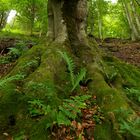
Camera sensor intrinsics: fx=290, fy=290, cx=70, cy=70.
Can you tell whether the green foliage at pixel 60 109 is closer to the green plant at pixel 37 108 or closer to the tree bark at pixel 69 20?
the green plant at pixel 37 108

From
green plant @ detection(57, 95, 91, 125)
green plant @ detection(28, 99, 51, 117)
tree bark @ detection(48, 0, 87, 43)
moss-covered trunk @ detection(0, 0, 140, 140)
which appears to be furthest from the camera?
tree bark @ detection(48, 0, 87, 43)

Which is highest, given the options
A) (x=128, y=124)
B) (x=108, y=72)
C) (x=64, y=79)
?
(x=108, y=72)

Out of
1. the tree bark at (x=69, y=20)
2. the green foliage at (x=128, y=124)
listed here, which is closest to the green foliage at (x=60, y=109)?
the green foliage at (x=128, y=124)

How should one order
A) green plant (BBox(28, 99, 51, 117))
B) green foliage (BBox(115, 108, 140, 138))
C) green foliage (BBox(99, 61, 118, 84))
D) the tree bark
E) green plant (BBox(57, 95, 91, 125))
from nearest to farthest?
1. green plant (BBox(57, 95, 91, 125))
2. green foliage (BBox(115, 108, 140, 138))
3. green plant (BBox(28, 99, 51, 117))
4. green foliage (BBox(99, 61, 118, 84))
5. the tree bark

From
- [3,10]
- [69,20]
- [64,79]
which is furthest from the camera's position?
[3,10]

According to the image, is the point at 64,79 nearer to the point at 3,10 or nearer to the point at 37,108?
the point at 37,108

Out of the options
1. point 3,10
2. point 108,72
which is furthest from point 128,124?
point 3,10

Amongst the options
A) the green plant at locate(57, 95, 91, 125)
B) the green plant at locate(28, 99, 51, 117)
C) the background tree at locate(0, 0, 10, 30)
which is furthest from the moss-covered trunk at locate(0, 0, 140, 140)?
the background tree at locate(0, 0, 10, 30)

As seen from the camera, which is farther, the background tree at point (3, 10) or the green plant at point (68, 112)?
the background tree at point (3, 10)

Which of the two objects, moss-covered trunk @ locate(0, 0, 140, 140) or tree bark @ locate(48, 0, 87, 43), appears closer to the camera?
moss-covered trunk @ locate(0, 0, 140, 140)

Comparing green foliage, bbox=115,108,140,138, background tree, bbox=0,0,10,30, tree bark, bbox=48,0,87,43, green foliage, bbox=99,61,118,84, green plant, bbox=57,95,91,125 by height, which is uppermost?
background tree, bbox=0,0,10,30

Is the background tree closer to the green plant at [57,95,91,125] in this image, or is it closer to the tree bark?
the tree bark

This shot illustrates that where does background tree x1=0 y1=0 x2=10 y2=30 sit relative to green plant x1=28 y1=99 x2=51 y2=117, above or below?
above

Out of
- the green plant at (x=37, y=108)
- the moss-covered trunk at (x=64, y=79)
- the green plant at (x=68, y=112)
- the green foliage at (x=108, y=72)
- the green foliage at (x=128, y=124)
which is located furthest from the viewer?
the green foliage at (x=108, y=72)
